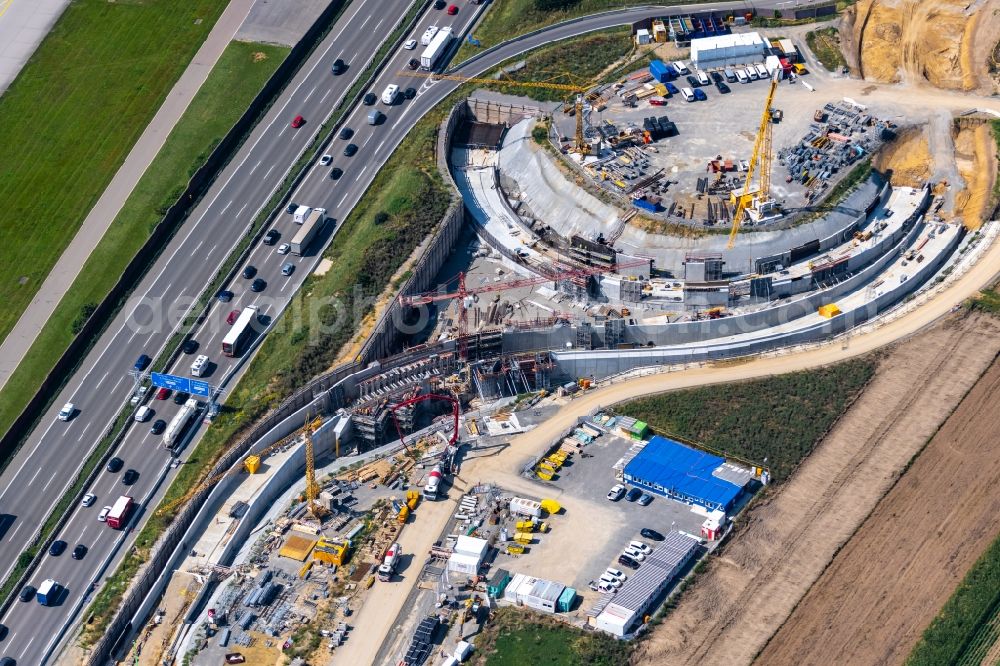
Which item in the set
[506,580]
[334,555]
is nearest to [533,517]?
[506,580]

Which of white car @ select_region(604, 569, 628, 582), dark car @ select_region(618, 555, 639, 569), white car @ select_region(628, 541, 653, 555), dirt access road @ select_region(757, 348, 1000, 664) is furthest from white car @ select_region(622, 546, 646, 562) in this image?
dirt access road @ select_region(757, 348, 1000, 664)

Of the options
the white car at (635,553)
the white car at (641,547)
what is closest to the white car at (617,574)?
the white car at (635,553)

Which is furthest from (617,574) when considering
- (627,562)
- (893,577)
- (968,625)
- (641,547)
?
(968,625)

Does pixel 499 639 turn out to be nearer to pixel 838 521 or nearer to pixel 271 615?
pixel 271 615

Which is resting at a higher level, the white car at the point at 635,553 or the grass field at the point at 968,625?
the grass field at the point at 968,625

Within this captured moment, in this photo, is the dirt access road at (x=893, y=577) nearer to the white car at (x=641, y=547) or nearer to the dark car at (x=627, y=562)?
the dark car at (x=627, y=562)

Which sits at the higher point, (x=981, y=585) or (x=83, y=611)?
(x=981, y=585)
